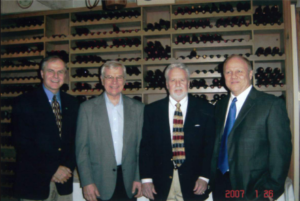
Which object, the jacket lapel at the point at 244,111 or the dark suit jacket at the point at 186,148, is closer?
the jacket lapel at the point at 244,111

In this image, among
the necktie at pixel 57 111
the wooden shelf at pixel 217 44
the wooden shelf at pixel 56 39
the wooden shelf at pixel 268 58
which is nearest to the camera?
the necktie at pixel 57 111

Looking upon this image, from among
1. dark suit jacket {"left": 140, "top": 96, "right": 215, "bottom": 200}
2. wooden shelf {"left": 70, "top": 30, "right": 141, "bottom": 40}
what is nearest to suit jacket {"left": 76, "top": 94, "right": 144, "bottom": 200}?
dark suit jacket {"left": 140, "top": 96, "right": 215, "bottom": 200}

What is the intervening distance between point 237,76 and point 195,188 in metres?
1.03

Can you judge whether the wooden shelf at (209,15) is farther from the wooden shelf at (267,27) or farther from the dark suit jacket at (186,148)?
the dark suit jacket at (186,148)

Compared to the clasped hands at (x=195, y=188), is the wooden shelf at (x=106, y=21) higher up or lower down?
higher up

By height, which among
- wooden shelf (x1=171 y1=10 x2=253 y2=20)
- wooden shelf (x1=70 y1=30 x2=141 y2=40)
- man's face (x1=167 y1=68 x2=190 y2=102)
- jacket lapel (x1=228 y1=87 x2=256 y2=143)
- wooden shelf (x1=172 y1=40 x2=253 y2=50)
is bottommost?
jacket lapel (x1=228 y1=87 x2=256 y2=143)

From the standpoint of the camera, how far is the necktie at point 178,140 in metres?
1.74

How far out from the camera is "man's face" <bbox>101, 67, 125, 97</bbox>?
6.23 feet

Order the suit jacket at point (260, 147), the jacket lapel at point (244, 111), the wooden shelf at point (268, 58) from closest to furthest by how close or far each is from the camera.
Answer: the suit jacket at point (260, 147)
the jacket lapel at point (244, 111)
the wooden shelf at point (268, 58)

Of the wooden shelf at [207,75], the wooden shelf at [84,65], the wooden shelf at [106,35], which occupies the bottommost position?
the wooden shelf at [207,75]

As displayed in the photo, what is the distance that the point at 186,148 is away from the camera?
1750 millimetres

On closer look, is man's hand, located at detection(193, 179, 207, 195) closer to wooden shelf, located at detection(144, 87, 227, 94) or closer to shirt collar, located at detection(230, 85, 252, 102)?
shirt collar, located at detection(230, 85, 252, 102)
